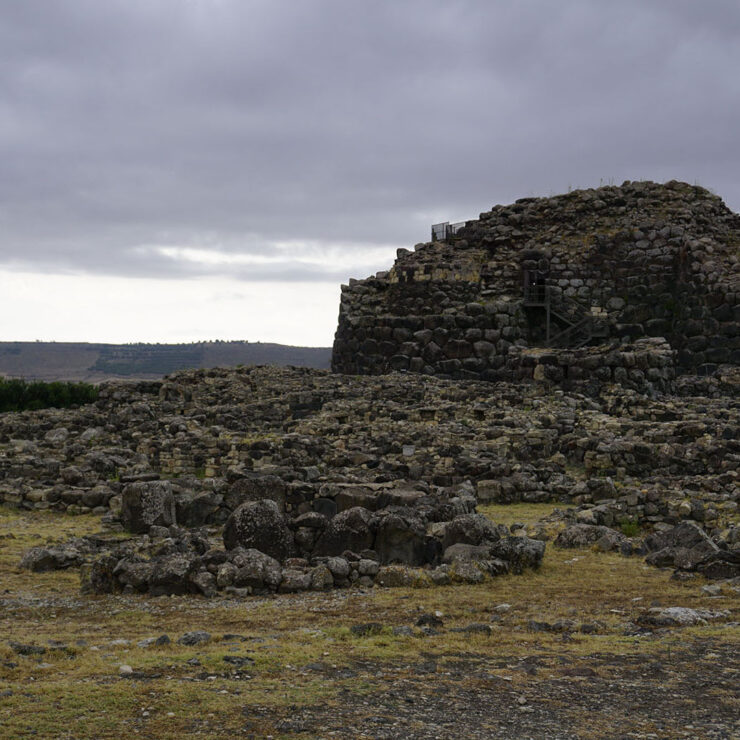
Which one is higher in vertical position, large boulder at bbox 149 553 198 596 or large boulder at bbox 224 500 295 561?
large boulder at bbox 224 500 295 561

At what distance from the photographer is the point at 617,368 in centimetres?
2500

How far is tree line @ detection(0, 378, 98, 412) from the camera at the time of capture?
3922cm

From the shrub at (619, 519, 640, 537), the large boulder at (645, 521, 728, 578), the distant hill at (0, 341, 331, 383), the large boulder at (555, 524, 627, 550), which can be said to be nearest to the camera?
the large boulder at (645, 521, 728, 578)

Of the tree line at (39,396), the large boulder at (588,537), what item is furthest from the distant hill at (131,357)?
the large boulder at (588,537)

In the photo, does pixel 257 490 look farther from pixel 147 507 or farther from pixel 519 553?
pixel 519 553

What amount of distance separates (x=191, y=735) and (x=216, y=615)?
3.85 m

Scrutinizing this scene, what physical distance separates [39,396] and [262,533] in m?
32.1

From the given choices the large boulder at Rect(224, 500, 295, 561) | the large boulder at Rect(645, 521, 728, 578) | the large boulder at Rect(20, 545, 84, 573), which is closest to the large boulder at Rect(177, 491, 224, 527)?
the large boulder at Rect(20, 545, 84, 573)

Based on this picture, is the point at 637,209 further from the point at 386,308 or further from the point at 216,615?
the point at 216,615

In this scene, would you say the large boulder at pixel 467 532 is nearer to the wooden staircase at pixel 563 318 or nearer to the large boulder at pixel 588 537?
the large boulder at pixel 588 537

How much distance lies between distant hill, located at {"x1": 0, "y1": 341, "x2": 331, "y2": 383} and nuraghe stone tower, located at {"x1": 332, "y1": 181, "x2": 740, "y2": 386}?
98.8m

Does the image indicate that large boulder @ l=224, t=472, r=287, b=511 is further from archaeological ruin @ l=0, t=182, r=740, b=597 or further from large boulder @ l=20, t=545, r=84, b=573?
large boulder @ l=20, t=545, r=84, b=573

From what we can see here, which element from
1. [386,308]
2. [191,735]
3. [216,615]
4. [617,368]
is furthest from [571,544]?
[386,308]

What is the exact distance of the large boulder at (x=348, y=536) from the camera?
12227mm
